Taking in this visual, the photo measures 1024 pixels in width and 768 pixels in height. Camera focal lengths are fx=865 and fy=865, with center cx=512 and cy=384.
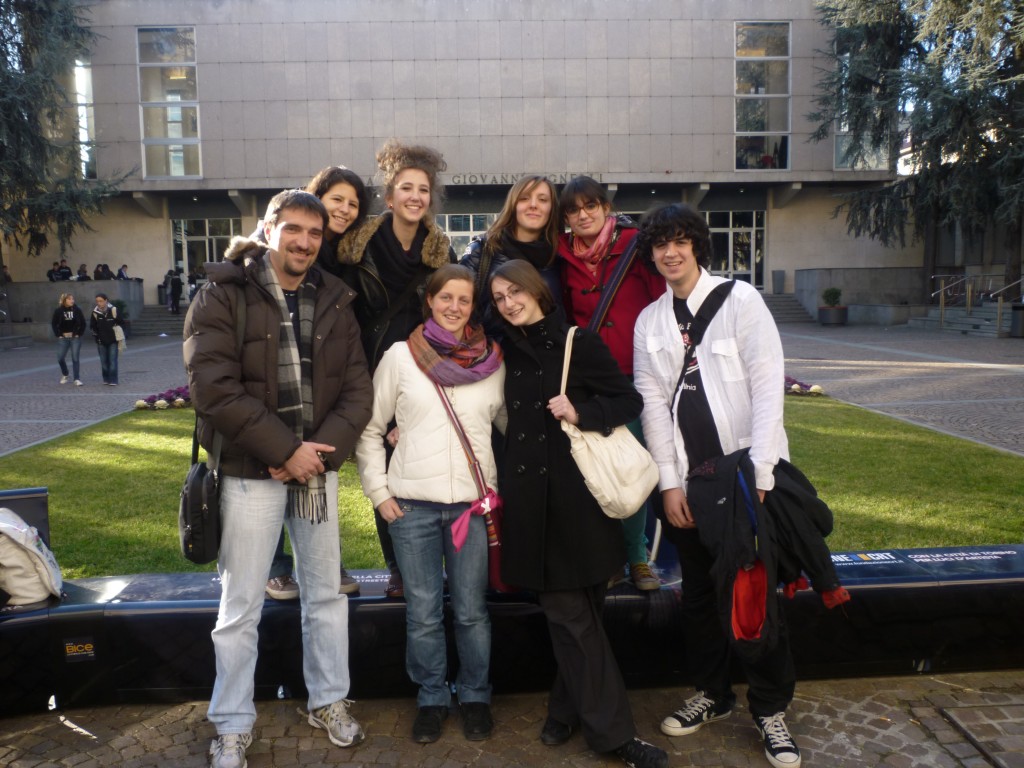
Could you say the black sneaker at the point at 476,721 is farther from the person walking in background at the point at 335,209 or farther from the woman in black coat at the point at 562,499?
the person walking in background at the point at 335,209

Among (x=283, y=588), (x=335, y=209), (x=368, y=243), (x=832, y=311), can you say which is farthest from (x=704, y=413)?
(x=832, y=311)

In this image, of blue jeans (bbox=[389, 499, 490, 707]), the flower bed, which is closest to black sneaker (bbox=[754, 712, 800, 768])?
blue jeans (bbox=[389, 499, 490, 707])

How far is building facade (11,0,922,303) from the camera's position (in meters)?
33.6

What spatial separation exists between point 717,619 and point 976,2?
77.4 ft

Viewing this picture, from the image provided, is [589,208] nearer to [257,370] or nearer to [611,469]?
[611,469]

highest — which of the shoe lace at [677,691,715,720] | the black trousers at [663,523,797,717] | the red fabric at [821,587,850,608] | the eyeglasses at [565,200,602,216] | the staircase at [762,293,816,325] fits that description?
the eyeglasses at [565,200,602,216]

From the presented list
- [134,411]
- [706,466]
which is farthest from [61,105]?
[706,466]

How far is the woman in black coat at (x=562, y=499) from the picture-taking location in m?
3.29

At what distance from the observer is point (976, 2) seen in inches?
853

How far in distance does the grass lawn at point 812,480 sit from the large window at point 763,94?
1029 inches

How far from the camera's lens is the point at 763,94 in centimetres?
3428

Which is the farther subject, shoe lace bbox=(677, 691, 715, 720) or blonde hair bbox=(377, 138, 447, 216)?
blonde hair bbox=(377, 138, 447, 216)

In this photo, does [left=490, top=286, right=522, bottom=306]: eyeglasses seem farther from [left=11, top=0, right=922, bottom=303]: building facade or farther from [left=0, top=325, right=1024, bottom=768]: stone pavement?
[left=11, top=0, right=922, bottom=303]: building facade

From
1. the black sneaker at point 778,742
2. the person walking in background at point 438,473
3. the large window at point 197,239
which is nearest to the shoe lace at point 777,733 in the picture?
the black sneaker at point 778,742
